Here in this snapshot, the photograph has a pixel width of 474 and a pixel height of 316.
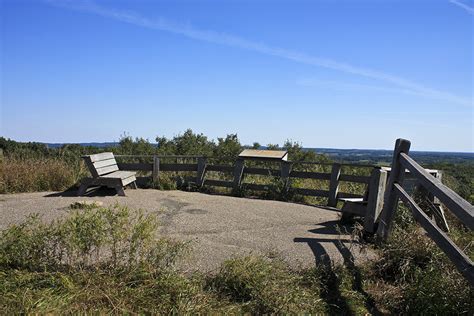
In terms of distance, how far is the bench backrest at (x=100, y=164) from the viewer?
9.32m

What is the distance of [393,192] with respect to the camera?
18.3 ft

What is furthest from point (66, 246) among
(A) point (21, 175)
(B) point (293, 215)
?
(A) point (21, 175)

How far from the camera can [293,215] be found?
26.8ft

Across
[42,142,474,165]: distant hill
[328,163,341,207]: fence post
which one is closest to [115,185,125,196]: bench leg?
[328,163,341,207]: fence post

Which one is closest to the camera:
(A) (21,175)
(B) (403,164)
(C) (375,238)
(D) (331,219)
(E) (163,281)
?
(E) (163,281)

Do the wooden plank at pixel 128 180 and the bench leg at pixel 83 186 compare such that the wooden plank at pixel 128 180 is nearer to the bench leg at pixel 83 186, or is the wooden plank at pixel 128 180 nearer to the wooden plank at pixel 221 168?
the bench leg at pixel 83 186

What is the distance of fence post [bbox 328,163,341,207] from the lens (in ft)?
31.4

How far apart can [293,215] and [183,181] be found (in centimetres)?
423

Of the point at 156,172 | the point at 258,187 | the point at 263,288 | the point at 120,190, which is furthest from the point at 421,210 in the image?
the point at 156,172

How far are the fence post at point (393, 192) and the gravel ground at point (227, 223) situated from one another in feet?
1.38

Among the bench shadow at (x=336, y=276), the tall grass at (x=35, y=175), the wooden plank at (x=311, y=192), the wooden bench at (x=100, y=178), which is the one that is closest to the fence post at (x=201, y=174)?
the wooden bench at (x=100, y=178)

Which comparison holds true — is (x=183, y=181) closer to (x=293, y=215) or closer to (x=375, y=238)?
(x=293, y=215)

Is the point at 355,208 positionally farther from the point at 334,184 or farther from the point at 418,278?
the point at 334,184

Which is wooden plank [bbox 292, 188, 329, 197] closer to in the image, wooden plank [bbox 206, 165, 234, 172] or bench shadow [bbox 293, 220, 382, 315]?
wooden plank [bbox 206, 165, 234, 172]
